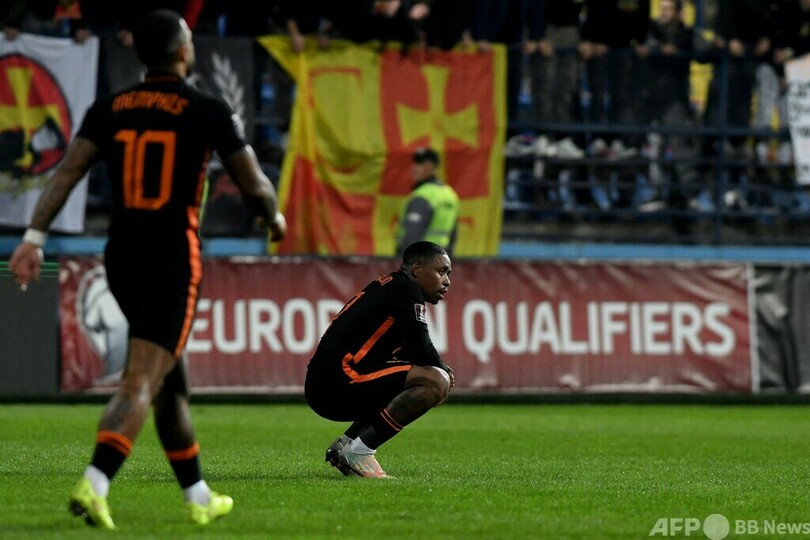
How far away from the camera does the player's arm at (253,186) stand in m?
6.71

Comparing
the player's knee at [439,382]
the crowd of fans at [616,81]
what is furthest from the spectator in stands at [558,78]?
the player's knee at [439,382]

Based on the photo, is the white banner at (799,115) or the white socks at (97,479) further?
the white banner at (799,115)

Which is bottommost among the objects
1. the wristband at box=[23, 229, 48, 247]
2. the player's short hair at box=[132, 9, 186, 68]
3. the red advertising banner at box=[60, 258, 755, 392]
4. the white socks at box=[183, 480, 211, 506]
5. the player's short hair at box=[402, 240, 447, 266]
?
the red advertising banner at box=[60, 258, 755, 392]

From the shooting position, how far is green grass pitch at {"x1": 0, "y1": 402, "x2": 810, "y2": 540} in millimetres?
6863

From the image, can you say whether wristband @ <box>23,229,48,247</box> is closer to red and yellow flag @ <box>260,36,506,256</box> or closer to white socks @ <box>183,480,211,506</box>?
white socks @ <box>183,480,211,506</box>

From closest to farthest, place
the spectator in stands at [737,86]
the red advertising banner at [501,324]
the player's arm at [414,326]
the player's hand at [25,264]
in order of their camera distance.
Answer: the player's hand at [25,264], the player's arm at [414,326], the red advertising banner at [501,324], the spectator in stands at [737,86]

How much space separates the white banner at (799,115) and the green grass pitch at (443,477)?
622 cm

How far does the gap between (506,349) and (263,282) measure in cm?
283

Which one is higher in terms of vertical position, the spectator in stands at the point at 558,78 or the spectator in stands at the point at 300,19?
the spectator in stands at the point at 300,19

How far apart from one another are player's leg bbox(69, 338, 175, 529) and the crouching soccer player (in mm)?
2795

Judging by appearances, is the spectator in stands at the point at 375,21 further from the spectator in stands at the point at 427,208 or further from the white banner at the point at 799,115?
the white banner at the point at 799,115

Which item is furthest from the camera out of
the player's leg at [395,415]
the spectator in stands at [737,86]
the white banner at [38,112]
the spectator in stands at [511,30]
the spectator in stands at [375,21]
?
the spectator in stands at [737,86]

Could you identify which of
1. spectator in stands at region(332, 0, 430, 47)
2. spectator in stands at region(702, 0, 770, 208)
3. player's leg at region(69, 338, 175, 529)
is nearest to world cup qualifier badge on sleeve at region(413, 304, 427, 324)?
player's leg at region(69, 338, 175, 529)

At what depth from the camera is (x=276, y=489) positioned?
27.6 feet
